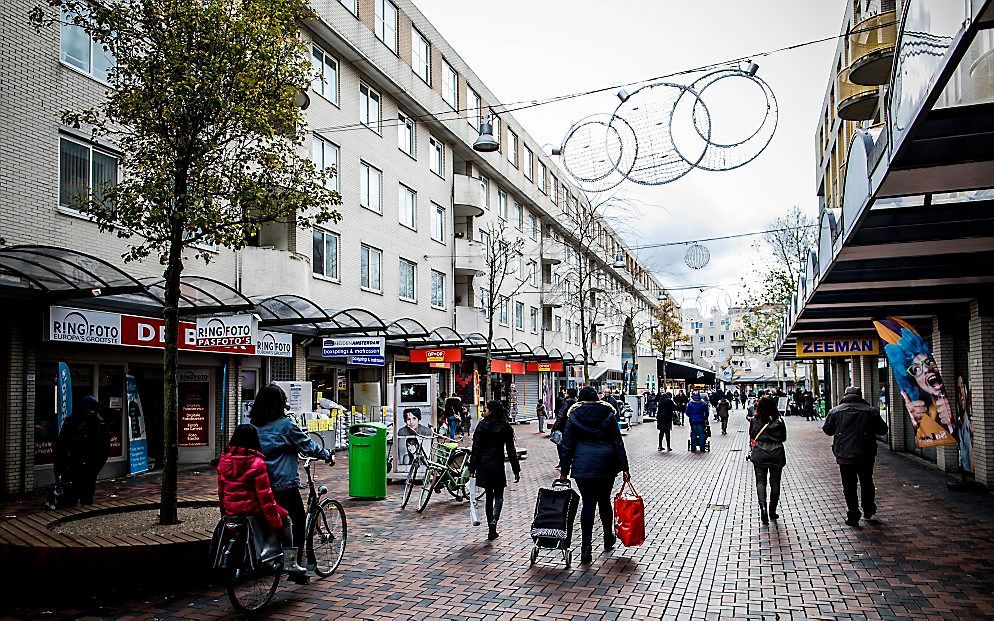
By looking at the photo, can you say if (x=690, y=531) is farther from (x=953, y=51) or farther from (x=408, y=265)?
(x=408, y=265)

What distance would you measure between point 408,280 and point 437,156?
618 cm

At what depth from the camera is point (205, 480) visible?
52.5 ft

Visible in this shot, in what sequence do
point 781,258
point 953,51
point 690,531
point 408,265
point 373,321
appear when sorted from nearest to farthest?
point 953,51 → point 690,531 → point 373,321 → point 408,265 → point 781,258

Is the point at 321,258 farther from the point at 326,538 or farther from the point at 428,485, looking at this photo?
the point at 326,538

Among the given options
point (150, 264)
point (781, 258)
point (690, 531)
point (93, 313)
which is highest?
point (781, 258)

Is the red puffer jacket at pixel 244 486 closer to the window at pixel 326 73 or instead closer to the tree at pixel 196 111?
the tree at pixel 196 111

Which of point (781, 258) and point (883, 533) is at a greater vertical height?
point (781, 258)

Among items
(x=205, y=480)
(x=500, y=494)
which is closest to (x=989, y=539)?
(x=500, y=494)

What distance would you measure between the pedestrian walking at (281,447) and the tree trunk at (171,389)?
1.66 metres

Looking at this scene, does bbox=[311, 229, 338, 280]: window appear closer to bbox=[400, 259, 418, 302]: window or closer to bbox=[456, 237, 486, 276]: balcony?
bbox=[400, 259, 418, 302]: window

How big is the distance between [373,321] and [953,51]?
2017cm

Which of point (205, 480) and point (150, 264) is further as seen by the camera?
point (150, 264)

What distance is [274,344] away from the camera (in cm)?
2081

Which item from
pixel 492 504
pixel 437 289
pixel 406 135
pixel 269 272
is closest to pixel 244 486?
pixel 492 504
